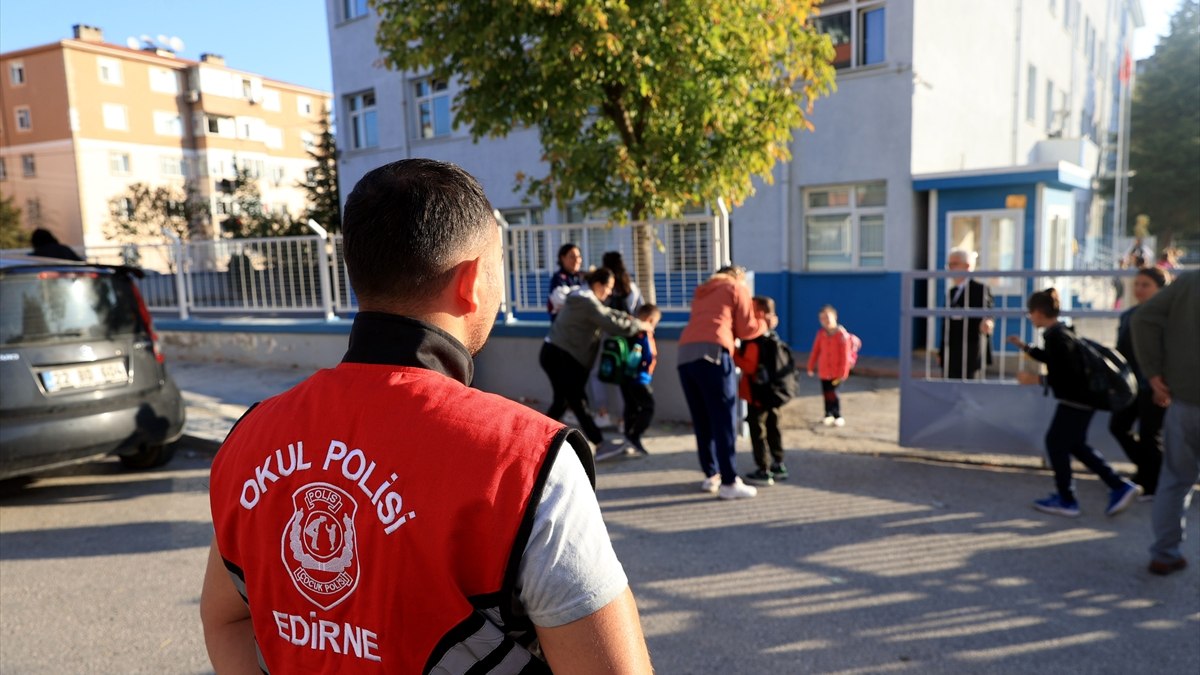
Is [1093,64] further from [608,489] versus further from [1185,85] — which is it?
[608,489]

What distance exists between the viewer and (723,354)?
5.77 m

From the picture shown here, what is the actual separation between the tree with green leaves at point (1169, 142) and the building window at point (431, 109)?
32.0m

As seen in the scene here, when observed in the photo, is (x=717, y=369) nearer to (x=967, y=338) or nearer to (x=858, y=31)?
(x=967, y=338)

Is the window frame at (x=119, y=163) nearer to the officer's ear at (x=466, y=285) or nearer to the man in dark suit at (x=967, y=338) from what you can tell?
the man in dark suit at (x=967, y=338)

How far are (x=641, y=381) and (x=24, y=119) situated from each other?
51.7 metres

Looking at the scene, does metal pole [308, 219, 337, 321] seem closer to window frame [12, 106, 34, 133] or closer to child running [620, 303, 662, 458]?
child running [620, 303, 662, 458]

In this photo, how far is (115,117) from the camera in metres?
46.2

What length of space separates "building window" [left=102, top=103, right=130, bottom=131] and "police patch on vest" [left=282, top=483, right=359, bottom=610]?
176 ft

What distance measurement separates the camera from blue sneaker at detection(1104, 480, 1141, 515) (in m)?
5.25

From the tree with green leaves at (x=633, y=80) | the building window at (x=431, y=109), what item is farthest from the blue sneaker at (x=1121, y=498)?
the building window at (x=431, y=109)

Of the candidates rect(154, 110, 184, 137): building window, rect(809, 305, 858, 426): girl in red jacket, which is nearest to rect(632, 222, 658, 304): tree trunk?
rect(809, 305, 858, 426): girl in red jacket

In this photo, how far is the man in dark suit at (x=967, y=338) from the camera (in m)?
6.77

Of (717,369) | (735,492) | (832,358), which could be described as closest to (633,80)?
(717,369)

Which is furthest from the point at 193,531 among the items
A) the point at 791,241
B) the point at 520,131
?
the point at 520,131
